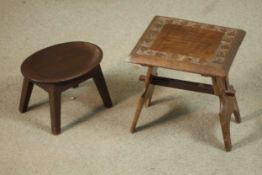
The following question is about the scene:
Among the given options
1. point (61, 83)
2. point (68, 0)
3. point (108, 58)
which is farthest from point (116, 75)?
point (68, 0)

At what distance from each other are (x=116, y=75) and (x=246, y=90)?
0.71 metres

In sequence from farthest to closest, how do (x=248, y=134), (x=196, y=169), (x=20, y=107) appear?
1. (x=20, y=107)
2. (x=248, y=134)
3. (x=196, y=169)

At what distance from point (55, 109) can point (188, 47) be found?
66 cm

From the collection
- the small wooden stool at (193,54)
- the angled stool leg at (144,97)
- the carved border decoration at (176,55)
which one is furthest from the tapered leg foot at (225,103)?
the angled stool leg at (144,97)

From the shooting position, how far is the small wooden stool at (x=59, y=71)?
6.28 feet

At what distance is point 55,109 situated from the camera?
1949 millimetres

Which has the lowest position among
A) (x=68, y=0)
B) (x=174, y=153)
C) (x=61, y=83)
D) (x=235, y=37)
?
(x=68, y=0)

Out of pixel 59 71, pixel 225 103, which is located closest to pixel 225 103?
pixel 225 103

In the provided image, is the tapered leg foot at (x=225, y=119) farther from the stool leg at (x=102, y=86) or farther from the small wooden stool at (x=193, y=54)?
the stool leg at (x=102, y=86)

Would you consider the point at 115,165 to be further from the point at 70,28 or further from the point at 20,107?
the point at 70,28

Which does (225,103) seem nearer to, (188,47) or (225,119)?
(225,119)

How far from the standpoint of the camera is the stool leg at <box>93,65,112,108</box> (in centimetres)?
203

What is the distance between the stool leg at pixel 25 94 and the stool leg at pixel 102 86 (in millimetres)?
313

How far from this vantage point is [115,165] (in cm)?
185
